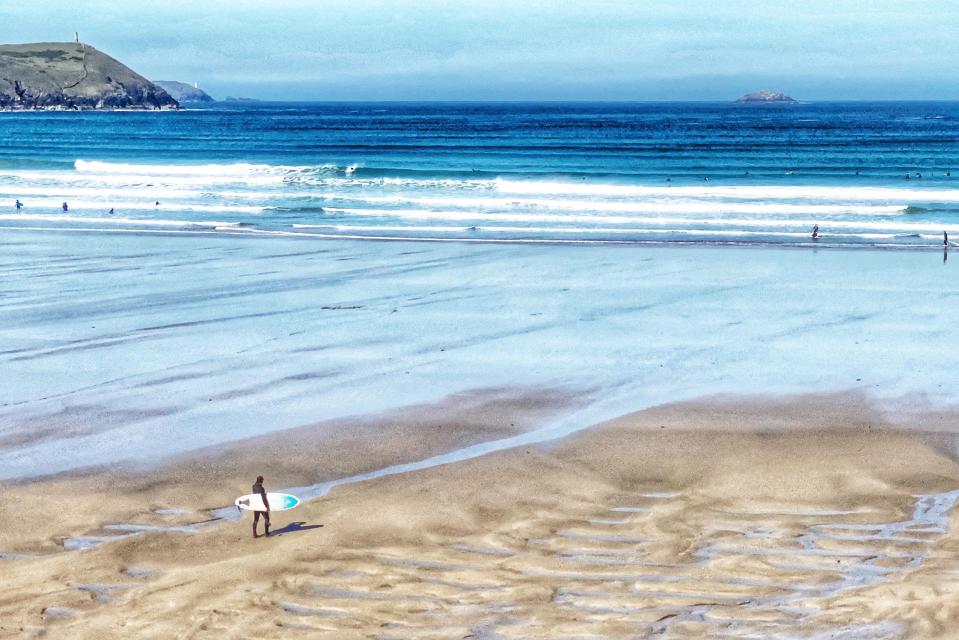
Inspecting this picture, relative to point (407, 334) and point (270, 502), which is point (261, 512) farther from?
point (407, 334)

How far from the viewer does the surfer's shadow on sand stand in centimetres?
1283

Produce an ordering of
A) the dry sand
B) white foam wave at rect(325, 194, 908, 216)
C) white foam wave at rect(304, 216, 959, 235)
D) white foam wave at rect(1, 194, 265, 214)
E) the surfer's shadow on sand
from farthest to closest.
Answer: white foam wave at rect(1, 194, 265, 214) < white foam wave at rect(325, 194, 908, 216) < white foam wave at rect(304, 216, 959, 235) < the surfer's shadow on sand < the dry sand

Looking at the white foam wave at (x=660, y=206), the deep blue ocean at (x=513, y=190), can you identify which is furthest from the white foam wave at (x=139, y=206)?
the white foam wave at (x=660, y=206)

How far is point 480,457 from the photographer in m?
15.5

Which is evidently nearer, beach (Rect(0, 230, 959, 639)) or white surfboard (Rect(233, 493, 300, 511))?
beach (Rect(0, 230, 959, 639))

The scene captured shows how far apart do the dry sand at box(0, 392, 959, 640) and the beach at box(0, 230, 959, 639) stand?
0.04m

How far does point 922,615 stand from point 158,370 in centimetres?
1292

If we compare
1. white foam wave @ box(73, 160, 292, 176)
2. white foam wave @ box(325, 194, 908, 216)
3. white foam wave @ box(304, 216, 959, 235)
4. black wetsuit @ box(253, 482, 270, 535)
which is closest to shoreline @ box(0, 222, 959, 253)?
white foam wave @ box(304, 216, 959, 235)

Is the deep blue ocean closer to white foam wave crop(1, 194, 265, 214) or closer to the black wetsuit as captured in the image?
white foam wave crop(1, 194, 265, 214)

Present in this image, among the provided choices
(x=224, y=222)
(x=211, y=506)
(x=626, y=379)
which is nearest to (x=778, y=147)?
(x=224, y=222)

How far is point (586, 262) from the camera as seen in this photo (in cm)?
3183

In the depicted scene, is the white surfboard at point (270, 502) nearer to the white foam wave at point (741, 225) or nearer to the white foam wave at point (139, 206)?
the white foam wave at point (741, 225)

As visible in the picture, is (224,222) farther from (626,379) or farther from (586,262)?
Result: (626,379)

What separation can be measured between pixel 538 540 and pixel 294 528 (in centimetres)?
261
